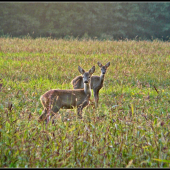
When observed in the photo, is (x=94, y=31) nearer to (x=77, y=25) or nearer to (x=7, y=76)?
(x=77, y=25)

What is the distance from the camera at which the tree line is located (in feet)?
104

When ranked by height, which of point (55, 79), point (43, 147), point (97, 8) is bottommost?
point (43, 147)

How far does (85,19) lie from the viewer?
34.2 metres

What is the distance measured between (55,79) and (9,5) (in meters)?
24.1

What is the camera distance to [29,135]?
3729 millimetres

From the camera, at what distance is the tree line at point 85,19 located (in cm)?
3167

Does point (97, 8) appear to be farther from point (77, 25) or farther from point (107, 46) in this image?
point (107, 46)

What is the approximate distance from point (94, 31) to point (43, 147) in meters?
32.6

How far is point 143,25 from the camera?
121 ft

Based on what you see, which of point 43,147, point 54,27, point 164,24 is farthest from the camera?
point 164,24

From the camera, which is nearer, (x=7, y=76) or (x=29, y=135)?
(x=29, y=135)

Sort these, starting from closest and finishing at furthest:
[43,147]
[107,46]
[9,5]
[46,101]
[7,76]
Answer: [43,147] → [46,101] → [7,76] → [107,46] → [9,5]

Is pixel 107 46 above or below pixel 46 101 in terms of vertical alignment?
above

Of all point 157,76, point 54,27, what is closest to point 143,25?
point 54,27
